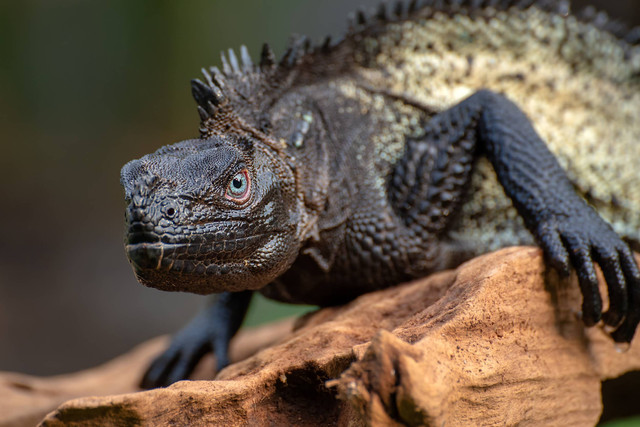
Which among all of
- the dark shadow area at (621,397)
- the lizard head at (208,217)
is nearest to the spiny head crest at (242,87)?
the lizard head at (208,217)

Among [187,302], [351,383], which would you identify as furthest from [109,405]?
[187,302]

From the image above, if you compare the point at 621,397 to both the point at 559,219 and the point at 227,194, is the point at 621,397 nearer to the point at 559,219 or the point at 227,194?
the point at 559,219

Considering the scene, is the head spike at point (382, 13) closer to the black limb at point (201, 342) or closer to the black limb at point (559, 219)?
the black limb at point (559, 219)

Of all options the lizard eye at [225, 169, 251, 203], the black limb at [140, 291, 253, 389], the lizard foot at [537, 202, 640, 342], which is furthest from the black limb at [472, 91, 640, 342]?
the black limb at [140, 291, 253, 389]

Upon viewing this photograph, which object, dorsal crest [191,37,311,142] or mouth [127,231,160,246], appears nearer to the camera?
mouth [127,231,160,246]

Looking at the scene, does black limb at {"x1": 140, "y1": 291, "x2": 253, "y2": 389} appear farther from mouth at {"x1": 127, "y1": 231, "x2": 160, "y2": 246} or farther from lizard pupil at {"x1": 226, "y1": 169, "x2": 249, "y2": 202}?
mouth at {"x1": 127, "y1": 231, "x2": 160, "y2": 246}
